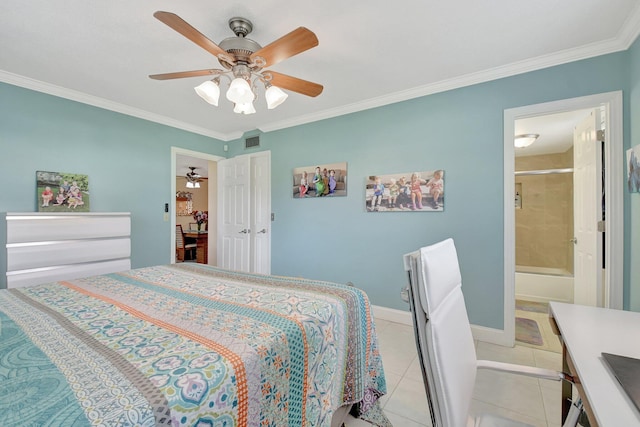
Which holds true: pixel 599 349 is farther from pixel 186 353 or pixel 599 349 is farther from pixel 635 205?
pixel 635 205

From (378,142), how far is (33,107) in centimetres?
354

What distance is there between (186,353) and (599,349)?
138 centimetres

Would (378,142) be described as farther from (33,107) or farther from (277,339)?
(33,107)

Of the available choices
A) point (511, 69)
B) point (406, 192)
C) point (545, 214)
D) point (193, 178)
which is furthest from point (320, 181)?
point (193, 178)

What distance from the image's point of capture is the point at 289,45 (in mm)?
1522

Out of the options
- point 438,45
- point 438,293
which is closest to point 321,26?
point 438,45

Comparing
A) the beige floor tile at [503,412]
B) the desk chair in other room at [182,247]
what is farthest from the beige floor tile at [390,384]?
the desk chair in other room at [182,247]

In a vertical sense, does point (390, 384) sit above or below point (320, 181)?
below

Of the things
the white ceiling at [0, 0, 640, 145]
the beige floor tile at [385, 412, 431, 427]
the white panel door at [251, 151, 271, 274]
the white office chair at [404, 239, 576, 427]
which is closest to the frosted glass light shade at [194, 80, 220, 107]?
the white ceiling at [0, 0, 640, 145]

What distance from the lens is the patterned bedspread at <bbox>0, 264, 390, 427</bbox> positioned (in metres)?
0.65

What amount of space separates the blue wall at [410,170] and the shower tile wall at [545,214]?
3011 mm

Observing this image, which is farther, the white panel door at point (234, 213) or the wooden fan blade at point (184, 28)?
the white panel door at point (234, 213)

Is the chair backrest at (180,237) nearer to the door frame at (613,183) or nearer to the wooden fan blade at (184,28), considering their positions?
the wooden fan blade at (184,28)

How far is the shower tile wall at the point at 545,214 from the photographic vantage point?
174 inches
